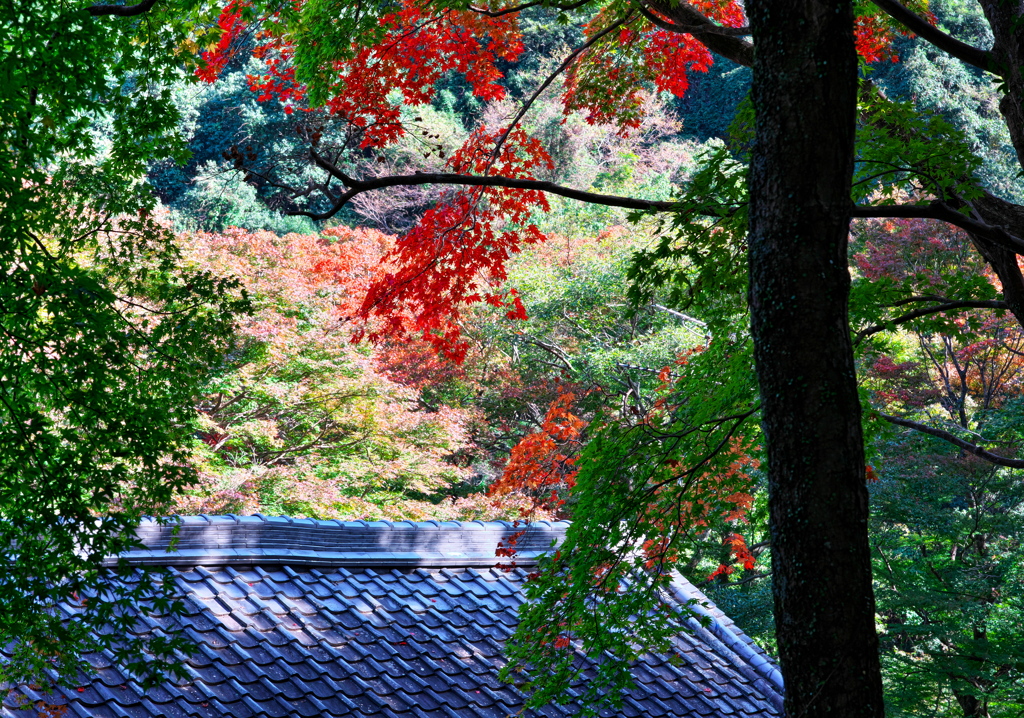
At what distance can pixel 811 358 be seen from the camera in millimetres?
2953

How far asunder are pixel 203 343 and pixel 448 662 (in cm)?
229

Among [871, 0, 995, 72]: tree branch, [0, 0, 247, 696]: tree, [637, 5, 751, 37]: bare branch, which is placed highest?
[637, 5, 751, 37]: bare branch

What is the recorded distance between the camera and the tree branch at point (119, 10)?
342 centimetres

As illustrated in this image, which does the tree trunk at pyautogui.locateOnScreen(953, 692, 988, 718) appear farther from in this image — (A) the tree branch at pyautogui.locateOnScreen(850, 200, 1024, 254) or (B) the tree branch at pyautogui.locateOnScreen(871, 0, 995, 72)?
(B) the tree branch at pyautogui.locateOnScreen(871, 0, 995, 72)

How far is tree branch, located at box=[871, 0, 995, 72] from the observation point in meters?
3.91

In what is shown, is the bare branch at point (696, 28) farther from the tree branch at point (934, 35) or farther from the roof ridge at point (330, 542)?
the roof ridge at point (330, 542)

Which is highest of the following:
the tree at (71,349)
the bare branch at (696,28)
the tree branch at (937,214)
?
the bare branch at (696,28)

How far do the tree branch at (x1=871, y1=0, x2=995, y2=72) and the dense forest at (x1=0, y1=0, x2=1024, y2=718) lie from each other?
5 cm

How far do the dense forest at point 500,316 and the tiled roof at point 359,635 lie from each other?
40cm

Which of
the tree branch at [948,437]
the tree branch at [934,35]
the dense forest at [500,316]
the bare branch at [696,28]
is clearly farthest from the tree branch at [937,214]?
the bare branch at [696,28]

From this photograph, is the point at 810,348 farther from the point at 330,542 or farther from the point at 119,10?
the point at 330,542

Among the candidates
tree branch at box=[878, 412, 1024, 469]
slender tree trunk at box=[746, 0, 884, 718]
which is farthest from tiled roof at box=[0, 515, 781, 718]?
slender tree trunk at box=[746, 0, 884, 718]

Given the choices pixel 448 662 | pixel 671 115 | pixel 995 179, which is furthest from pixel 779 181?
pixel 671 115

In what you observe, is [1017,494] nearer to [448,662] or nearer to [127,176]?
[448,662]
